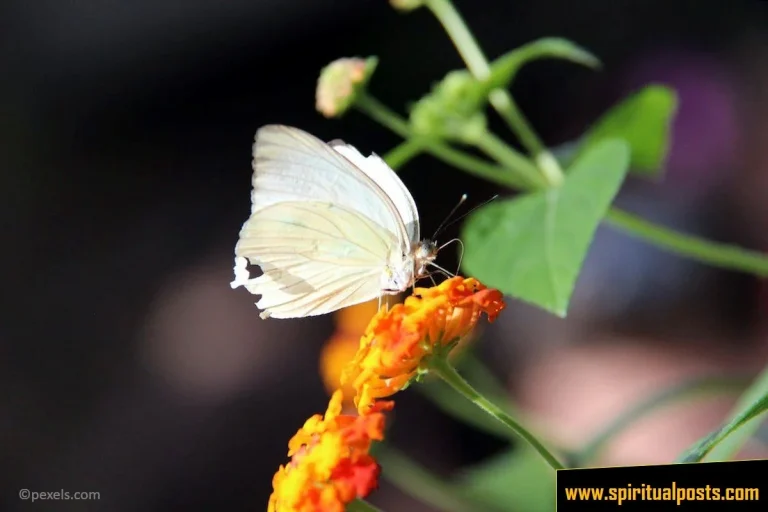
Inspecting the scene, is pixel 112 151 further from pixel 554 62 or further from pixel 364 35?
pixel 554 62

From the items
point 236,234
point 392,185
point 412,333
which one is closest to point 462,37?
point 392,185

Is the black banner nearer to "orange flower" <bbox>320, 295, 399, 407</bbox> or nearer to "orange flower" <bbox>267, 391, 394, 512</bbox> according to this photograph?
"orange flower" <bbox>267, 391, 394, 512</bbox>

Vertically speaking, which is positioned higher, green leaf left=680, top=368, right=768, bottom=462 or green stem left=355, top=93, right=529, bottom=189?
green stem left=355, top=93, right=529, bottom=189

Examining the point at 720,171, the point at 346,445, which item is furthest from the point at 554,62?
the point at 346,445

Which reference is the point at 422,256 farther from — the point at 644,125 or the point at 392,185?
the point at 644,125

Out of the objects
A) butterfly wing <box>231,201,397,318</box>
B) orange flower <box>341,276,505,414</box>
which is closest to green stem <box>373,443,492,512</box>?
butterfly wing <box>231,201,397,318</box>

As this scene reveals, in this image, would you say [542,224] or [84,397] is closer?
[542,224]
